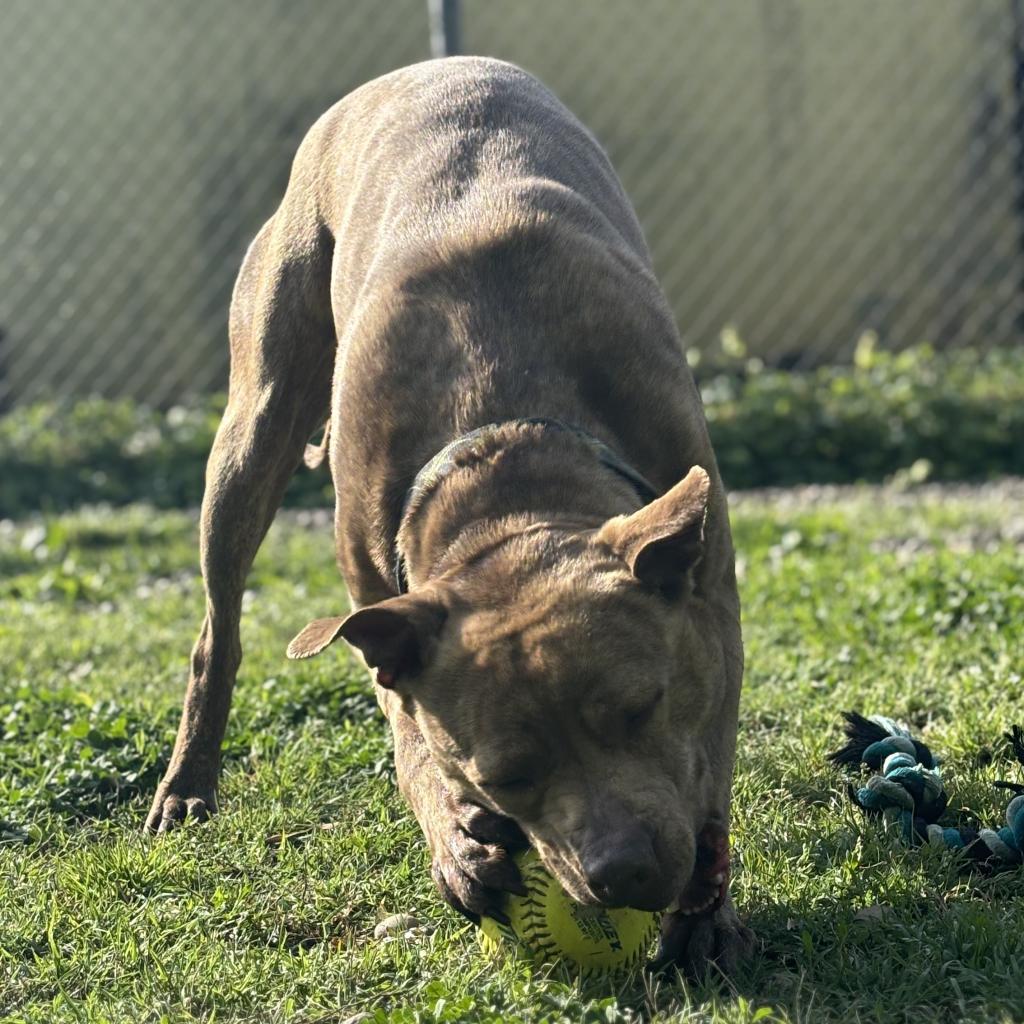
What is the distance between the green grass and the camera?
10.6 feet

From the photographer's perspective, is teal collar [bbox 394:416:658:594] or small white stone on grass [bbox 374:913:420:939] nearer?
small white stone on grass [bbox 374:913:420:939]

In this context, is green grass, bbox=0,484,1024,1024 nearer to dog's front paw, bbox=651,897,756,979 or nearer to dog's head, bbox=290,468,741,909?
dog's front paw, bbox=651,897,756,979

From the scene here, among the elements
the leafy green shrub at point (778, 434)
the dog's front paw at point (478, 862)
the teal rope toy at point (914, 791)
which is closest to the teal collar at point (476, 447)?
the dog's front paw at point (478, 862)

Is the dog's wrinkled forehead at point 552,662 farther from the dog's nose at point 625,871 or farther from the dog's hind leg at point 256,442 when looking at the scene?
the dog's hind leg at point 256,442

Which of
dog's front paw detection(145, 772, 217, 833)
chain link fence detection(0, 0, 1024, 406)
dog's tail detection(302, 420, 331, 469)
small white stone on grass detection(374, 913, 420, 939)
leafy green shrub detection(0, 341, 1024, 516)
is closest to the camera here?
small white stone on grass detection(374, 913, 420, 939)

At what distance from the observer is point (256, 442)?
471 centimetres

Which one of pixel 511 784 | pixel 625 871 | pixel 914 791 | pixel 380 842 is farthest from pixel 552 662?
pixel 914 791

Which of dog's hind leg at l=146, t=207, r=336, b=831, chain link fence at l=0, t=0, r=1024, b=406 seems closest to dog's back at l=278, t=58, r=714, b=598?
dog's hind leg at l=146, t=207, r=336, b=831

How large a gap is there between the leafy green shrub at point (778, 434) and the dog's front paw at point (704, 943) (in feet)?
18.4

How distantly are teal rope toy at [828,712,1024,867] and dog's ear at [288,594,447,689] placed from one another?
120 centimetres

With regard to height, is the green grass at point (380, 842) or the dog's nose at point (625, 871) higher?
the dog's nose at point (625, 871)

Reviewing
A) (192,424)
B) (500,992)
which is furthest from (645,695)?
(192,424)

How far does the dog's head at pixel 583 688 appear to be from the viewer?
312 cm

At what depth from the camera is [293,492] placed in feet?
29.5
